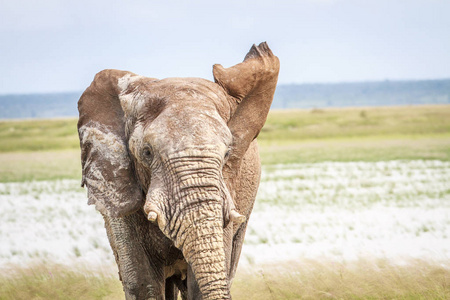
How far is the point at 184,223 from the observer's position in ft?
16.4

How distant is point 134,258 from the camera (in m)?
6.21

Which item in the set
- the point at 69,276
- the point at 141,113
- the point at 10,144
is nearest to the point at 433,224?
the point at 69,276

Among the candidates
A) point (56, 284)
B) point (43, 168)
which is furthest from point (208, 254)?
point (43, 168)

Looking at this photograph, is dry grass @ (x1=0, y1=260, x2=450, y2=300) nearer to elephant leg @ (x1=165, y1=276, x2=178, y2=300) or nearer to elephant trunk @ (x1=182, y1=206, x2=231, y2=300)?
elephant leg @ (x1=165, y1=276, x2=178, y2=300)

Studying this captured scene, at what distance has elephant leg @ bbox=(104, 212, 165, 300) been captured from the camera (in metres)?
6.21

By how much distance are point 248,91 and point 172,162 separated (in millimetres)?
1714

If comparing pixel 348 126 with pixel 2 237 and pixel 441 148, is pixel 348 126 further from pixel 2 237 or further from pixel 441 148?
pixel 2 237

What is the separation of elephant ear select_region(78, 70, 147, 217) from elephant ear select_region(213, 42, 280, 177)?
0.90 meters

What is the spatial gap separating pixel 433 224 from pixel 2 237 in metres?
9.06

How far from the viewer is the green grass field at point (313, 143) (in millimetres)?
30438

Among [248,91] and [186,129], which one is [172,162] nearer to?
[186,129]

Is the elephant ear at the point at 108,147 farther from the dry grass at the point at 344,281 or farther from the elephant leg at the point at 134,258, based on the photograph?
the dry grass at the point at 344,281

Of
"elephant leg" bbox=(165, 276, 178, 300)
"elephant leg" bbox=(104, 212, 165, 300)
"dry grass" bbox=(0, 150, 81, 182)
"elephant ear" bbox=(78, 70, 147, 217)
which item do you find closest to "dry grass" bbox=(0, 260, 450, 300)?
"elephant leg" bbox=(165, 276, 178, 300)

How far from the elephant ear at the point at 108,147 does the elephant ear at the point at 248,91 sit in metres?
0.90
